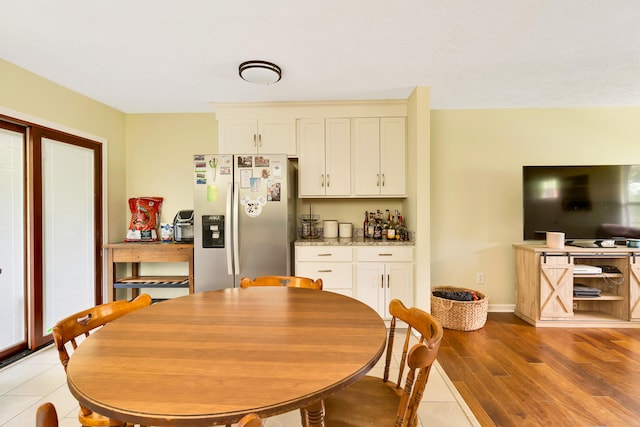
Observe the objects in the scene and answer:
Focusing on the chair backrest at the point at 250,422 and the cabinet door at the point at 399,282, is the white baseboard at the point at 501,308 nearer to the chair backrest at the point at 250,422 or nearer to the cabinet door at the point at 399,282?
the cabinet door at the point at 399,282

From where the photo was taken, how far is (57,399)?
6.31 ft

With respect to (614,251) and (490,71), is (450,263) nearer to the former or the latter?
(614,251)

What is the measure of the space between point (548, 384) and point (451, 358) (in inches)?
25.1

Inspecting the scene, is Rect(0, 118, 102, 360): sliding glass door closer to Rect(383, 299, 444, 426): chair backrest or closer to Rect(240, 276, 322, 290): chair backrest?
Rect(240, 276, 322, 290): chair backrest

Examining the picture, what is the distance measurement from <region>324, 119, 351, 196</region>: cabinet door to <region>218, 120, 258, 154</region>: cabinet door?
83 centimetres

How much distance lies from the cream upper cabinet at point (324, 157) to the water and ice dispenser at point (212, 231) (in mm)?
926

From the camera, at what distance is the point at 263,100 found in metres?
3.23

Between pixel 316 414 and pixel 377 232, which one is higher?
pixel 377 232

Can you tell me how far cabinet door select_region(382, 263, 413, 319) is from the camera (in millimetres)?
3002

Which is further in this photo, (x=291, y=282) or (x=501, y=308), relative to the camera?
(x=501, y=308)

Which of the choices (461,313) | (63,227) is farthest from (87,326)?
(461,313)

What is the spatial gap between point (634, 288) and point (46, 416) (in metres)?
4.42

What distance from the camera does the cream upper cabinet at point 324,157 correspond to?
3.29m

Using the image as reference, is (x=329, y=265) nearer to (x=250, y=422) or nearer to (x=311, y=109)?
(x=311, y=109)
